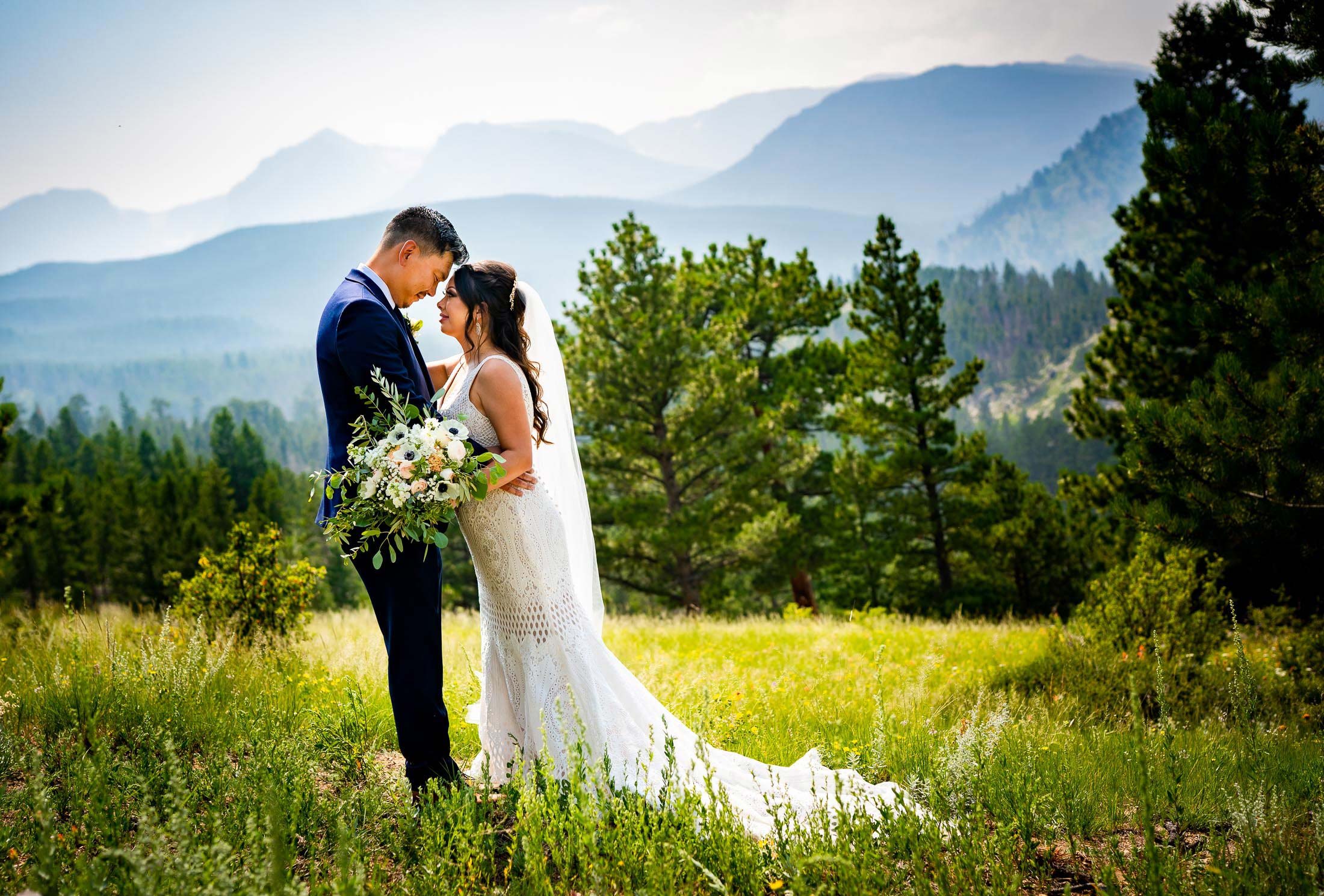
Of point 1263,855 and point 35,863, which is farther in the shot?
point 35,863

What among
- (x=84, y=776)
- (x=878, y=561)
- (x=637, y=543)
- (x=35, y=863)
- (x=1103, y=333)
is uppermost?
(x=1103, y=333)

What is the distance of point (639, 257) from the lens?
1864cm

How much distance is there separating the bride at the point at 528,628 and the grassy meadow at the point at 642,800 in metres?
0.26

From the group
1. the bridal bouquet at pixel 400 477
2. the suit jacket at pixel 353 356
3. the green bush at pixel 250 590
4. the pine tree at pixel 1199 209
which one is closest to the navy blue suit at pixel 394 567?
the suit jacket at pixel 353 356

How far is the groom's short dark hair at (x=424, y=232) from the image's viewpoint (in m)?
3.96

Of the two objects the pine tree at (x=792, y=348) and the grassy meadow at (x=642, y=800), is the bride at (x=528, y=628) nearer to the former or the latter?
the grassy meadow at (x=642, y=800)

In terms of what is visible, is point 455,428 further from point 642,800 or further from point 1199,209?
point 1199,209

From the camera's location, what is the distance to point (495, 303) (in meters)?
4.11

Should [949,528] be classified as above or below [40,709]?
below

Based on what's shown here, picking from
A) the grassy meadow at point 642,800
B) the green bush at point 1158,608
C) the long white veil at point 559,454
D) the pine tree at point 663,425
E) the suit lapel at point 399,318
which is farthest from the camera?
the pine tree at point 663,425

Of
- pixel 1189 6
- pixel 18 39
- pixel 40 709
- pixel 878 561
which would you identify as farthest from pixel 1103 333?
pixel 18 39

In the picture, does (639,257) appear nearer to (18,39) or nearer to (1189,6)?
(1189,6)

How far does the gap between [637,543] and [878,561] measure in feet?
24.3

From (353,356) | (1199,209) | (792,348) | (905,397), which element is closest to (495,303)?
(353,356)
